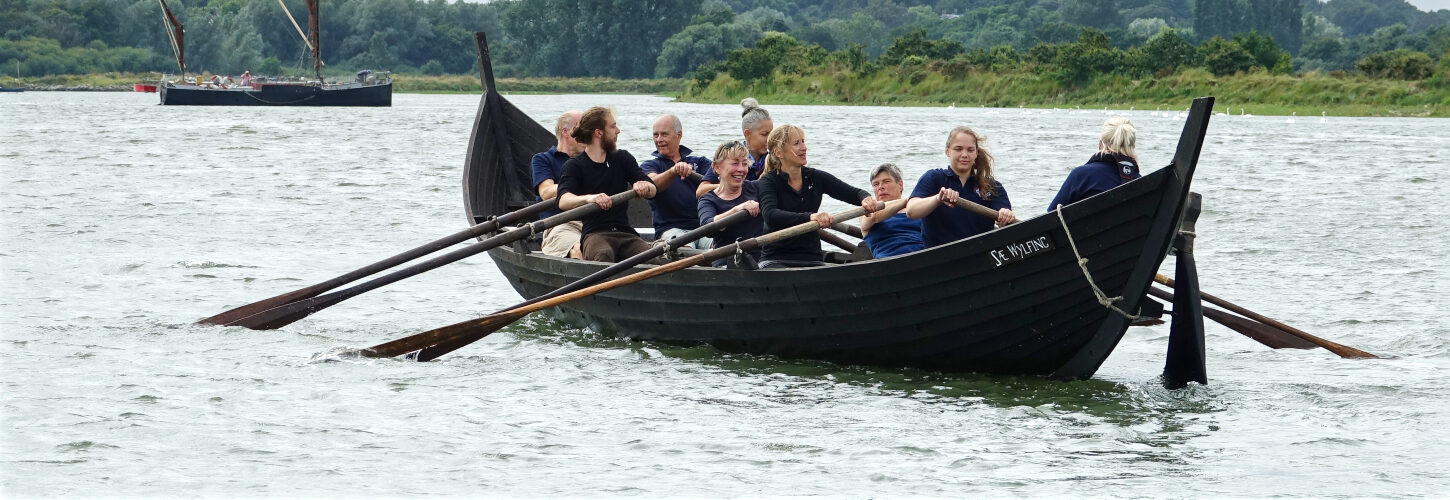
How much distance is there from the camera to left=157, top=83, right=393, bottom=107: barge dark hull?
197 feet

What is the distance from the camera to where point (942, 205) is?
796cm

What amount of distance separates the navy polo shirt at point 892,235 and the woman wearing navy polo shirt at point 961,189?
31 cm

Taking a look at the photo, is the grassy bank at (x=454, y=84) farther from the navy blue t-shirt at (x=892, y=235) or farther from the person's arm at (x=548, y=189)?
the navy blue t-shirt at (x=892, y=235)

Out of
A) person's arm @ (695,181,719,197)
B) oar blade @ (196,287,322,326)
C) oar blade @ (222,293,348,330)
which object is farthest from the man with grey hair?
oar blade @ (196,287,322,326)

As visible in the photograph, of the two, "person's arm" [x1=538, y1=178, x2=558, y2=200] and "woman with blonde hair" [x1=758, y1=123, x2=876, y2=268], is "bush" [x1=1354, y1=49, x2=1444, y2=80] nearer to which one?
"person's arm" [x1=538, y1=178, x2=558, y2=200]

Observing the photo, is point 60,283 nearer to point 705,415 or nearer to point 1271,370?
point 705,415

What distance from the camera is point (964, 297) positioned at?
762 centimetres

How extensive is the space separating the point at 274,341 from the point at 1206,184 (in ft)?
54.1

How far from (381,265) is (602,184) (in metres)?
1.70

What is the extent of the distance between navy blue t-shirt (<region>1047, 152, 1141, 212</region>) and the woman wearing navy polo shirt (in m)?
0.37

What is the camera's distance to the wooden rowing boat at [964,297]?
7.18 m

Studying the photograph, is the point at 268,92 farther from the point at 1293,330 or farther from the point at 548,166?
the point at 1293,330

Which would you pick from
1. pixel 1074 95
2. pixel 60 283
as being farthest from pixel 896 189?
pixel 1074 95

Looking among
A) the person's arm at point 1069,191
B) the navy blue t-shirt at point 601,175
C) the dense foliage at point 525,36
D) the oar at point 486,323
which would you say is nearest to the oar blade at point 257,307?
the oar at point 486,323
